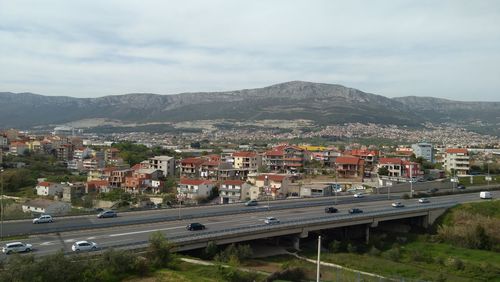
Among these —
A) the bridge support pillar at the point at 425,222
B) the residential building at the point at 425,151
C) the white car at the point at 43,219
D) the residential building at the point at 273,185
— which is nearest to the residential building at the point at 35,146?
the residential building at the point at 273,185

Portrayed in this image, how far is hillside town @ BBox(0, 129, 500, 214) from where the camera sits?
65.2 metres

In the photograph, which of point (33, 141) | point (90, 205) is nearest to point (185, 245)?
point (90, 205)

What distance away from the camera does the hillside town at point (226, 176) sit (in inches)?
2569

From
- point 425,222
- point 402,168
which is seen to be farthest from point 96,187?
Answer: point 425,222

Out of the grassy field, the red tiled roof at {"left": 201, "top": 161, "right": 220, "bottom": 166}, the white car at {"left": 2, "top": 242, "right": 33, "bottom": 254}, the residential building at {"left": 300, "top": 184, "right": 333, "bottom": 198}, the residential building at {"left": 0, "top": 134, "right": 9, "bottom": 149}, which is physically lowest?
the residential building at {"left": 300, "top": 184, "right": 333, "bottom": 198}

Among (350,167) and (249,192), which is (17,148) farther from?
(350,167)

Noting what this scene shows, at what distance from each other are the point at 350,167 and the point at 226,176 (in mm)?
20129

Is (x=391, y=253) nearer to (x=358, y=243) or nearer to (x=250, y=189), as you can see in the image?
(x=358, y=243)

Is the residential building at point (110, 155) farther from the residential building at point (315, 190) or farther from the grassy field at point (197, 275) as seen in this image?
the grassy field at point (197, 275)

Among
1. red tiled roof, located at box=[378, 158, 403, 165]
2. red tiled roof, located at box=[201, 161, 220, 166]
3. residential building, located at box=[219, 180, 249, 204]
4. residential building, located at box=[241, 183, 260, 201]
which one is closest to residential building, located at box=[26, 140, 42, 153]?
red tiled roof, located at box=[201, 161, 220, 166]

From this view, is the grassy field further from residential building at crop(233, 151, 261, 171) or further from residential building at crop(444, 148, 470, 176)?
residential building at crop(444, 148, 470, 176)

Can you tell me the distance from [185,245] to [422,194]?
126ft

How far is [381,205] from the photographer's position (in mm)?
48969

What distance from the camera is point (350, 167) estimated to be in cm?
Result: 7831
